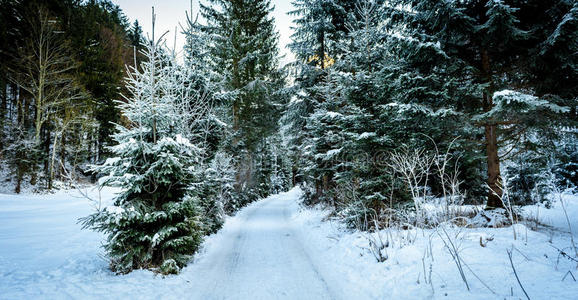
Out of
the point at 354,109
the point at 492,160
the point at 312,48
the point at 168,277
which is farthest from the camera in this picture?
the point at 312,48

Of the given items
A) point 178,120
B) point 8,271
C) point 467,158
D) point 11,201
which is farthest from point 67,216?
point 467,158

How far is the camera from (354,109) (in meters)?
7.50

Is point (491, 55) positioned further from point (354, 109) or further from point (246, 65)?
point (246, 65)

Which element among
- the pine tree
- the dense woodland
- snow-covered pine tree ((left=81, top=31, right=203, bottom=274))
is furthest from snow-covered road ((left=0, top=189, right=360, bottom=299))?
the pine tree

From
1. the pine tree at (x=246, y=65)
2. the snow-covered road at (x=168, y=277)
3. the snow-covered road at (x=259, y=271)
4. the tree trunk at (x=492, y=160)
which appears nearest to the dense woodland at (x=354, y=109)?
the tree trunk at (x=492, y=160)

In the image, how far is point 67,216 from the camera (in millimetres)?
10305

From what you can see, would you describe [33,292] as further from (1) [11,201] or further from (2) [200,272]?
(1) [11,201]

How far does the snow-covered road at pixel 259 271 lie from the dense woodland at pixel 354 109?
2.34 feet

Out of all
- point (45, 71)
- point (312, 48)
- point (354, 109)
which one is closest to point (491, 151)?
point (354, 109)

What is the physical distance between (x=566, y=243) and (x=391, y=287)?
3.59m

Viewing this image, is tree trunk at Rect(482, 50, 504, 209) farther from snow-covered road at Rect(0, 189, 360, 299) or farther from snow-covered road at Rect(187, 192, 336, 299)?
snow-covered road at Rect(187, 192, 336, 299)

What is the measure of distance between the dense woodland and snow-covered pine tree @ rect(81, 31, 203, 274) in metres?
0.03

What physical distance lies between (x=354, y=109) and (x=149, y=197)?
20.0 ft

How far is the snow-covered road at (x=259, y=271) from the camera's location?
4107 mm
